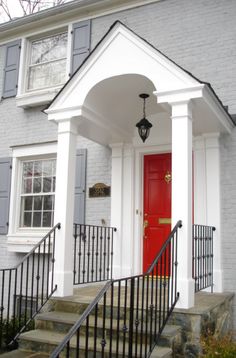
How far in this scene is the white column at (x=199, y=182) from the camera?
6316 millimetres

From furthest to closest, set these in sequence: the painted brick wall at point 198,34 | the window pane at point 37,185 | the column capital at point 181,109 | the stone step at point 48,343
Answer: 1. the window pane at point 37,185
2. the painted brick wall at point 198,34
3. the column capital at point 181,109
4. the stone step at point 48,343

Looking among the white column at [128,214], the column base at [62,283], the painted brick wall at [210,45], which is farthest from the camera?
the white column at [128,214]

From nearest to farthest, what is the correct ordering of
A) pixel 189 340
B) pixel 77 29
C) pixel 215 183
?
1. pixel 189 340
2. pixel 215 183
3. pixel 77 29

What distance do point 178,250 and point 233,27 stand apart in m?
3.93

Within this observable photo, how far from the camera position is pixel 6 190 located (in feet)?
27.7

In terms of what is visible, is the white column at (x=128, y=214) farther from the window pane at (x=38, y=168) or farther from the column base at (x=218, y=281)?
the window pane at (x=38, y=168)

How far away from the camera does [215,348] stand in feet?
14.8

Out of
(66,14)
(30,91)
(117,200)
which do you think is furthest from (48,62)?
(117,200)

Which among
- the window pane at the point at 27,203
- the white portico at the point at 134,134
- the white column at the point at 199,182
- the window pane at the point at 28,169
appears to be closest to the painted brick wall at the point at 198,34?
the white column at the point at 199,182

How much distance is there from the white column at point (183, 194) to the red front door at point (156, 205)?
193 cm

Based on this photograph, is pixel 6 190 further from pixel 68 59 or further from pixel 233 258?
pixel 233 258

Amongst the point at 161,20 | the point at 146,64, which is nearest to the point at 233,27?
the point at 161,20

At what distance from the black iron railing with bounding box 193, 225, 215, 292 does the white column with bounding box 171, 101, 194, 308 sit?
63 cm

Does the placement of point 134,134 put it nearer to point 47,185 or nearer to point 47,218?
point 47,185
